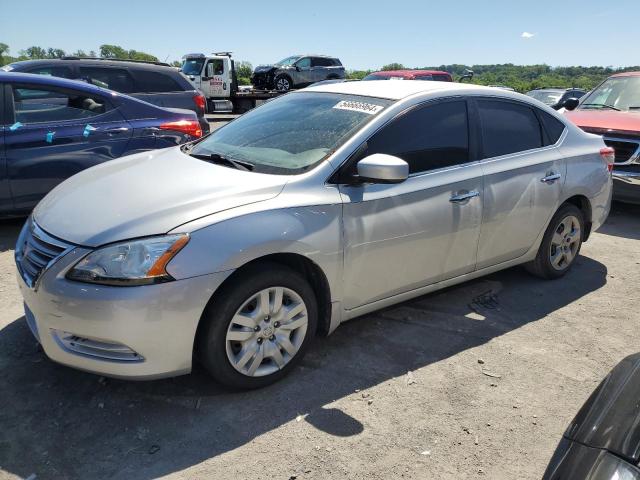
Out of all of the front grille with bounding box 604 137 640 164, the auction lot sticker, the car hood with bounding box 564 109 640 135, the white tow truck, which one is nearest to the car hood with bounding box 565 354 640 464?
the auction lot sticker

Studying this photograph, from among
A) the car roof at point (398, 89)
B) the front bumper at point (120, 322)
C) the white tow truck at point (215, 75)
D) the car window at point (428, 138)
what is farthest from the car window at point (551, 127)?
the white tow truck at point (215, 75)

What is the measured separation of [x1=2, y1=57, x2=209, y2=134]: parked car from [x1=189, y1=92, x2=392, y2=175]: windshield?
4.13 m

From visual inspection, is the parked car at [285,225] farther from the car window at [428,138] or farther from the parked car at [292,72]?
the parked car at [292,72]

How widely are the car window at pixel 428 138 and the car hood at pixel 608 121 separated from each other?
13.4ft

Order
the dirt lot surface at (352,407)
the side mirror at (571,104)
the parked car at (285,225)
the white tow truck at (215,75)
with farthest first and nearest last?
the white tow truck at (215,75) → the side mirror at (571,104) → the parked car at (285,225) → the dirt lot surface at (352,407)

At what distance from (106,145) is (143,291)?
344cm

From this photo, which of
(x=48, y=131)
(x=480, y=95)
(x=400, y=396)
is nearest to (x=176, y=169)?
(x=400, y=396)

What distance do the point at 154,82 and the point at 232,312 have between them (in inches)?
272

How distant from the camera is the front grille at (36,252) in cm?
268

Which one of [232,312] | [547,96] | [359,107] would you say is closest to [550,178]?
[359,107]

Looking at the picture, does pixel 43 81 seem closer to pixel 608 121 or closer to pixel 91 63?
pixel 91 63

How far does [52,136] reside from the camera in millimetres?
5188

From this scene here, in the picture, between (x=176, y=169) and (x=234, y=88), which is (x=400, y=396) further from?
(x=234, y=88)

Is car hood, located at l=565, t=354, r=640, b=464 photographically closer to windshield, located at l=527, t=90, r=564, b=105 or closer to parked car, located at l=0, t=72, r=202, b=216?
parked car, located at l=0, t=72, r=202, b=216
